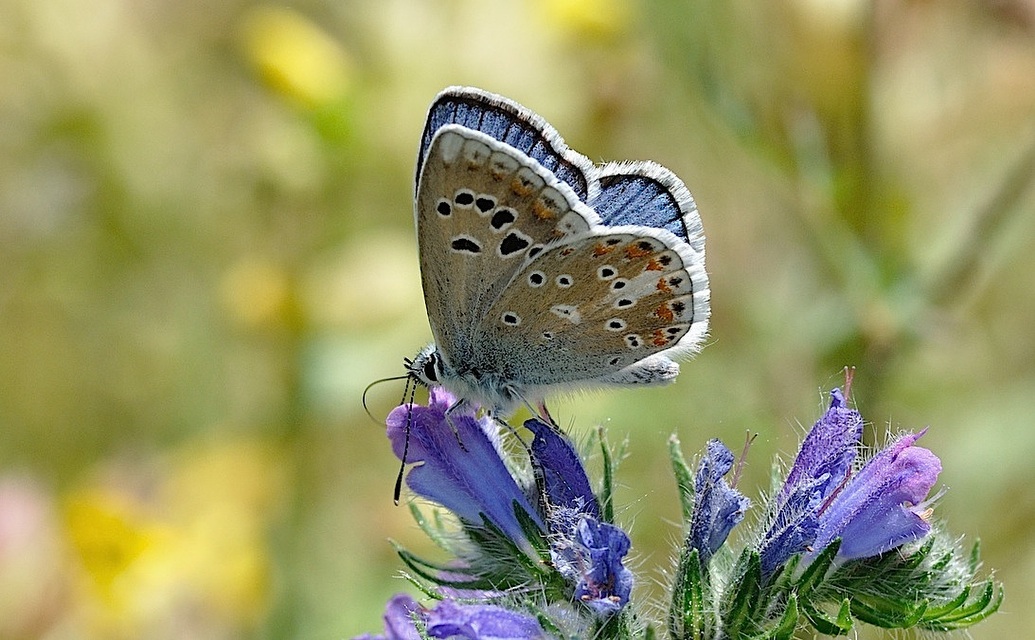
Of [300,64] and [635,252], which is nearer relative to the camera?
[635,252]

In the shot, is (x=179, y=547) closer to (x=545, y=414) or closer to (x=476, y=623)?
(x=545, y=414)

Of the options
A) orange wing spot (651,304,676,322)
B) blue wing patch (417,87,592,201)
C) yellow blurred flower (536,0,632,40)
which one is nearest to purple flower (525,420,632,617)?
orange wing spot (651,304,676,322)

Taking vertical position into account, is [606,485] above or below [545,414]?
below

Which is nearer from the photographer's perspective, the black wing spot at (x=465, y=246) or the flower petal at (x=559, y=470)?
the flower petal at (x=559, y=470)

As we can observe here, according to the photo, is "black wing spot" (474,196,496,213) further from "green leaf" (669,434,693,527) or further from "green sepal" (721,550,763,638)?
"green sepal" (721,550,763,638)

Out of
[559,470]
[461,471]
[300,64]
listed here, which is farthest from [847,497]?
[300,64]

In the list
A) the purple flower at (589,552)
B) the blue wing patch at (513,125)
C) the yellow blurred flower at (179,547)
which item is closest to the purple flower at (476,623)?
the purple flower at (589,552)

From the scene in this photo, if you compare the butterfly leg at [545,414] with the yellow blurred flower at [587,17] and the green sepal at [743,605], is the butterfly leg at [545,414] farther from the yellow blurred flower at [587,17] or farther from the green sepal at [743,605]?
the yellow blurred flower at [587,17]
